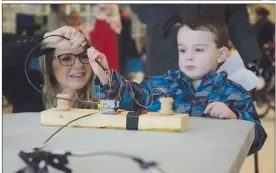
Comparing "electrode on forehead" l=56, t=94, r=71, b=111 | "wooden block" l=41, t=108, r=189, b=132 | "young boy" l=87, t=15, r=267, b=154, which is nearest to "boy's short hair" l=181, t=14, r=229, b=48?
"young boy" l=87, t=15, r=267, b=154

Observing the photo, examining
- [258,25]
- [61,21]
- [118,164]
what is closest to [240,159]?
[118,164]

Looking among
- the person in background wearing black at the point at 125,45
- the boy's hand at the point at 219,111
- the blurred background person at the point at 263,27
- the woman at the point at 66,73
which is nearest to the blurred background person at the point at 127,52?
the person in background wearing black at the point at 125,45

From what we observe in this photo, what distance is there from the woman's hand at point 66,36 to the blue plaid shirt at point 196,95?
168 millimetres

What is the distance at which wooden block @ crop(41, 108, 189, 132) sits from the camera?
109 cm

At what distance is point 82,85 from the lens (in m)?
1.41

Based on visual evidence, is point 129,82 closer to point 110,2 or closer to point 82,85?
point 82,85

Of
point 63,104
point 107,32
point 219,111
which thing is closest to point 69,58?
point 107,32

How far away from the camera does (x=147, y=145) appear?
97 centimetres

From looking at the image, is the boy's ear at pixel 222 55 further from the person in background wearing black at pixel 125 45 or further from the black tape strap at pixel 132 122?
the black tape strap at pixel 132 122

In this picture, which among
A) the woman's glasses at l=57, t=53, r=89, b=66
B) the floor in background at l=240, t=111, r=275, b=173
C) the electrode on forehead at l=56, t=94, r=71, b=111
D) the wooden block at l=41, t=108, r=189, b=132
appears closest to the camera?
the wooden block at l=41, t=108, r=189, b=132

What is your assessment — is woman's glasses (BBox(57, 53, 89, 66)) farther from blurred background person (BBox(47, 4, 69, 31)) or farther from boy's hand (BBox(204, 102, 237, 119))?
boy's hand (BBox(204, 102, 237, 119))

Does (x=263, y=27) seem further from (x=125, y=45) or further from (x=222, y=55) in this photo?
(x=125, y=45)

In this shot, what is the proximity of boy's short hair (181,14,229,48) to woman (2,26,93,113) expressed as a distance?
0.36m

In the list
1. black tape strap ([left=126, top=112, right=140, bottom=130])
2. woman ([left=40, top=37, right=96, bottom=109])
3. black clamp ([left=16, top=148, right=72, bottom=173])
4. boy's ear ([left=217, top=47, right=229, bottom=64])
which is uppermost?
boy's ear ([left=217, top=47, right=229, bottom=64])
